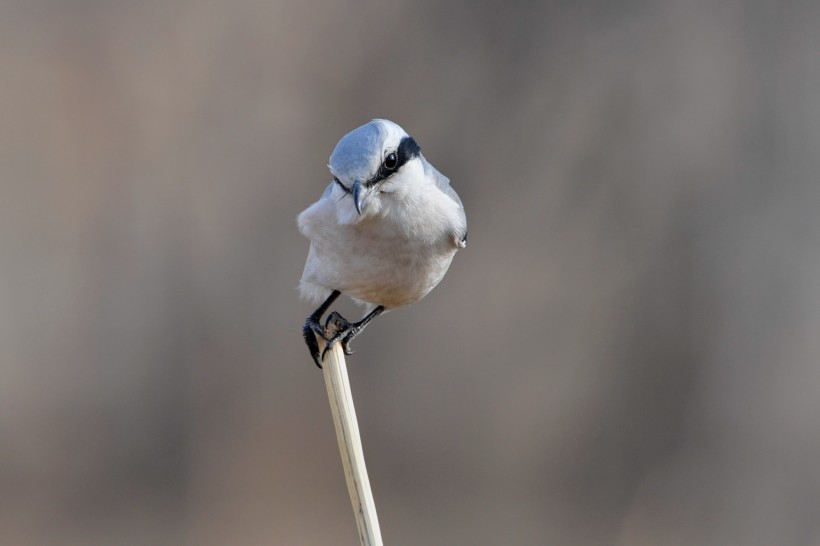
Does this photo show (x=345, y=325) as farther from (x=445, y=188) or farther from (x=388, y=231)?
(x=445, y=188)

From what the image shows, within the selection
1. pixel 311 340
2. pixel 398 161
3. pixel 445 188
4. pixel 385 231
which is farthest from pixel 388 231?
pixel 311 340

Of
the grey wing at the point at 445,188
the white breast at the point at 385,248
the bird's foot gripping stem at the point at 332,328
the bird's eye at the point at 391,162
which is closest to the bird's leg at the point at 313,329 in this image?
the bird's foot gripping stem at the point at 332,328

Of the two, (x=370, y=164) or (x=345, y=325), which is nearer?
(x=370, y=164)

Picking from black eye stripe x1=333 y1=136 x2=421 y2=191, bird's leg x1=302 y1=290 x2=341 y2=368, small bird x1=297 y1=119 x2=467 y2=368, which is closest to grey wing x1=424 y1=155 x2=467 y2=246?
small bird x1=297 y1=119 x2=467 y2=368

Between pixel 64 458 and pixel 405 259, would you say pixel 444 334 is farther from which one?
pixel 405 259

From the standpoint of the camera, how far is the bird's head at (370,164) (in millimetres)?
1478

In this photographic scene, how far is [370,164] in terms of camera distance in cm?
Answer: 150

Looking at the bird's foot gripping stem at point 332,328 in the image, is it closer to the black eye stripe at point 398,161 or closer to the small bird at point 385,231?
the small bird at point 385,231

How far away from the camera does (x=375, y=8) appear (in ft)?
10.9

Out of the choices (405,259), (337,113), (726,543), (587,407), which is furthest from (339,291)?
(726,543)

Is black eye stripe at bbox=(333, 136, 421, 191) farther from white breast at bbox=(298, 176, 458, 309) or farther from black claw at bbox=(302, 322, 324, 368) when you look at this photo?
black claw at bbox=(302, 322, 324, 368)

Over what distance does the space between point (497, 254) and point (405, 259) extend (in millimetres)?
1808

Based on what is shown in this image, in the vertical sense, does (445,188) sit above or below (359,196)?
above

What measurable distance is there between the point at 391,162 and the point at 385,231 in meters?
0.15
